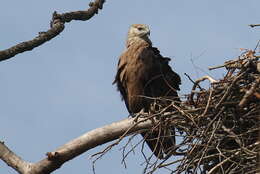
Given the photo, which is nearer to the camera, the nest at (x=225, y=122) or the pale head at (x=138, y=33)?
the nest at (x=225, y=122)

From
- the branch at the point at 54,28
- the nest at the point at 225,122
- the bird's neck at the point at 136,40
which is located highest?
the bird's neck at the point at 136,40

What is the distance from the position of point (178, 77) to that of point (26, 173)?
9.86 ft

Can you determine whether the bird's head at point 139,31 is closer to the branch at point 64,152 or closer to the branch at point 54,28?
the branch at point 54,28

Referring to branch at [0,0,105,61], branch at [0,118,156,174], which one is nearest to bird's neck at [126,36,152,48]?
branch at [0,0,105,61]

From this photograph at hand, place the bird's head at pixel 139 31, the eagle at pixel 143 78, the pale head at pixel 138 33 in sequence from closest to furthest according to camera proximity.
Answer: the eagle at pixel 143 78, the pale head at pixel 138 33, the bird's head at pixel 139 31

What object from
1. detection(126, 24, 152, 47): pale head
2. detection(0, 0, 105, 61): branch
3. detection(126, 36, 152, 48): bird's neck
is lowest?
detection(0, 0, 105, 61): branch

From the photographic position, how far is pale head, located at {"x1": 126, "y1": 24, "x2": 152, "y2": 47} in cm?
941

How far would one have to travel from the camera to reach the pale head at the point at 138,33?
941 centimetres

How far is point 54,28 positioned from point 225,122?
1629mm

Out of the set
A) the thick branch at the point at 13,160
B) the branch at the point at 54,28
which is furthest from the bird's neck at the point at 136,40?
the thick branch at the point at 13,160

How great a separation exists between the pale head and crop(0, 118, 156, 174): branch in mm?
3530

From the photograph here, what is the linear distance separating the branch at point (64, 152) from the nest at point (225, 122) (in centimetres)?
43

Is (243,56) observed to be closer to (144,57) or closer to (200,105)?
(200,105)

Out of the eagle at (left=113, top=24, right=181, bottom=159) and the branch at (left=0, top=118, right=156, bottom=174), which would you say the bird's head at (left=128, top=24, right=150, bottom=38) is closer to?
the eagle at (left=113, top=24, right=181, bottom=159)
